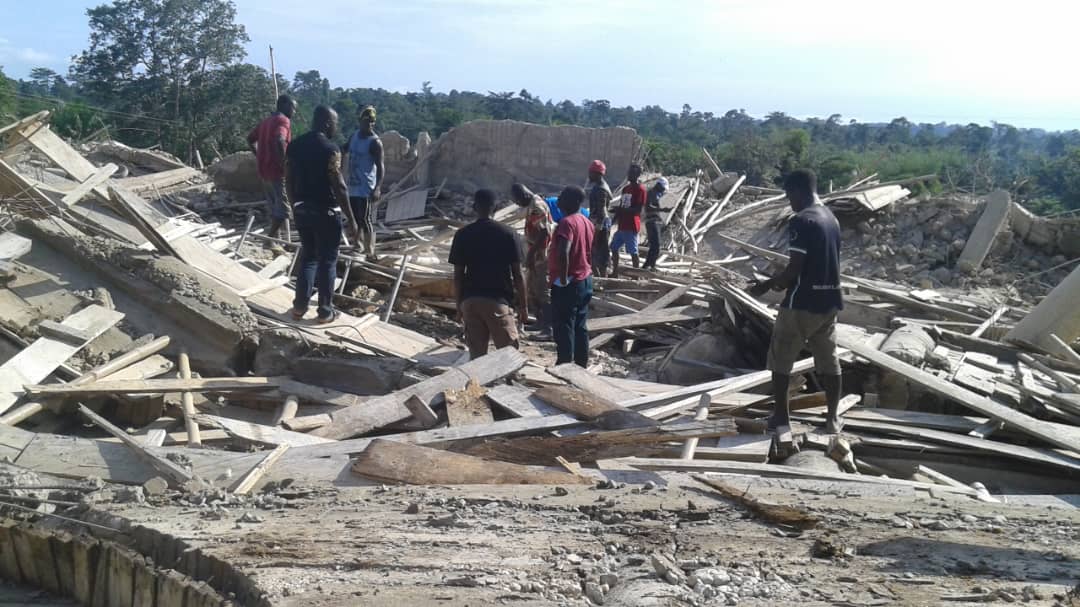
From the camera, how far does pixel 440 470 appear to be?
472 cm

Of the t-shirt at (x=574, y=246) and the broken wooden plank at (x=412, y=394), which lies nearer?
the broken wooden plank at (x=412, y=394)

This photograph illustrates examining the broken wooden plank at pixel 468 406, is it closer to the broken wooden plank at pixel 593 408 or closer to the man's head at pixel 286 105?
the broken wooden plank at pixel 593 408

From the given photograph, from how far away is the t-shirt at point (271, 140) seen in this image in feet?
32.0

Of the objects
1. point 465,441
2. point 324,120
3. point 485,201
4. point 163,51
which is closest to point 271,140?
point 324,120

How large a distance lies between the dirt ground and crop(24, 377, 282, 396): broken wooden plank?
1.73m

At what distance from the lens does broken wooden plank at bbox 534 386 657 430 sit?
5531mm

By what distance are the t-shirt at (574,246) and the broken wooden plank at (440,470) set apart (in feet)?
7.89

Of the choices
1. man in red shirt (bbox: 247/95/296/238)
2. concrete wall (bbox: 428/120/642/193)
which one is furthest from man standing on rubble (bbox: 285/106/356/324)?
concrete wall (bbox: 428/120/642/193)

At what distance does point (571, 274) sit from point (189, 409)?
305 cm

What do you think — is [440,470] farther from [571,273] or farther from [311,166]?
[311,166]

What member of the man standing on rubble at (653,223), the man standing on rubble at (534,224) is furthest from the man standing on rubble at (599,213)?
the man standing on rubble at (534,224)

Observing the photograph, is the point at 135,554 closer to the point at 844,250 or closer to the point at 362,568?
the point at 362,568

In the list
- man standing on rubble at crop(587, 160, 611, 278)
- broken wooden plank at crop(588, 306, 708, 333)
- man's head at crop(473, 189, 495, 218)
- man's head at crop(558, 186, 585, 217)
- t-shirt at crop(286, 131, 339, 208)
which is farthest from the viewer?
man standing on rubble at crop(587, 160, 611, 278)

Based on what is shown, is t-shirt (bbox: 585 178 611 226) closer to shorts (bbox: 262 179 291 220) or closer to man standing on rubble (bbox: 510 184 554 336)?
man standing on rubble (bbox: 510 184 554 336)
